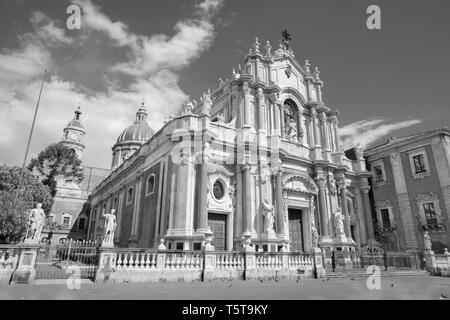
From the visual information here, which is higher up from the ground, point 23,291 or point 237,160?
point 237,160

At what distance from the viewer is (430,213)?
23.5 metres

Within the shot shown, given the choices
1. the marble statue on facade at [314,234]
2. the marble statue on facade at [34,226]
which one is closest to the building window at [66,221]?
the marble statue on facade at [314,234]

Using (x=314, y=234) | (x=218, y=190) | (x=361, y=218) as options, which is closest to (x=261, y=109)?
(x=218, y=190)

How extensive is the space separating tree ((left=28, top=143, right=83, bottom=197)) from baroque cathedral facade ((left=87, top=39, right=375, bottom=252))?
243 inches

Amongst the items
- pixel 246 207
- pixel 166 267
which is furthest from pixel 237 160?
pixel 166 267

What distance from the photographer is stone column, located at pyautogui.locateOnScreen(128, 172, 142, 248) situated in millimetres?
21688

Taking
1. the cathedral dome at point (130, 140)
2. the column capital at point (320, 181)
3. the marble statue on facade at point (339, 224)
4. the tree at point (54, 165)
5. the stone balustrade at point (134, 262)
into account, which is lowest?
the stone balustrade at point (134, 262)

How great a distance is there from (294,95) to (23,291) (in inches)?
898

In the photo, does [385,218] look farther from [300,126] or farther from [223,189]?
[223,189]

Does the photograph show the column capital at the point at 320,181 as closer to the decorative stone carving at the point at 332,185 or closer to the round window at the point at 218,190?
the decorative stone carving at the point at 332,185

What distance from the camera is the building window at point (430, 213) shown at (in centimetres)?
2317

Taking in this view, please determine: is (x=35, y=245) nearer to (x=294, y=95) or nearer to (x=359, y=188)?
(x=294, y=95)

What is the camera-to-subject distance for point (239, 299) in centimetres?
788
